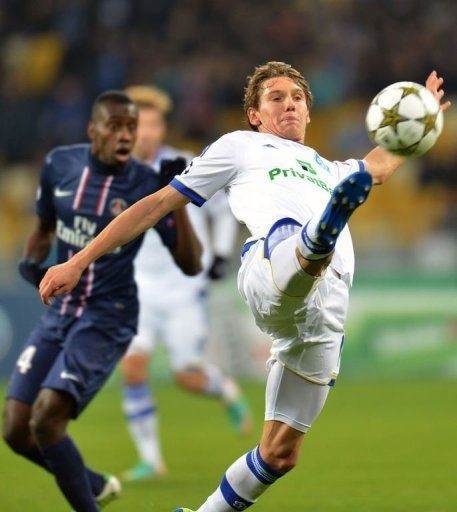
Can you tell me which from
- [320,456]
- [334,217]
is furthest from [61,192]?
[320,456]

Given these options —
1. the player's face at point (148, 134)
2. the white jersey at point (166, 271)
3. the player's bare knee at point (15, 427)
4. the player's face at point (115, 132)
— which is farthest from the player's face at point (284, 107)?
the white jersey at point (166, 271)

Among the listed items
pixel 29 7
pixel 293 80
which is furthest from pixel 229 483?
pixel 29 7

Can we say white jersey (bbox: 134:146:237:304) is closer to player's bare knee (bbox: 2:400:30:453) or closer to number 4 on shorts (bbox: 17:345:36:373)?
number 4 on shorts (bbox: 17:345:36:373)

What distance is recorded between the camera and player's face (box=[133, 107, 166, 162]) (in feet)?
27.3

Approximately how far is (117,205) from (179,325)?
3.11m

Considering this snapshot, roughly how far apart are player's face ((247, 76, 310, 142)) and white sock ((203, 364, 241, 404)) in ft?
13.5

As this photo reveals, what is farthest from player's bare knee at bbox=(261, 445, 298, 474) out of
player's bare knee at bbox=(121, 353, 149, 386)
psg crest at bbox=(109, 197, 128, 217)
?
player's bare knee at bbox=(121, 353, 149, 386)

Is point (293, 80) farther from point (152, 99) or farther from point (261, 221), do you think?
point (152, 99)

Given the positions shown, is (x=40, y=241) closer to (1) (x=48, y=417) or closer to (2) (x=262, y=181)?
(1) (x=48, y=417)

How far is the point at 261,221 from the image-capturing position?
193 inches

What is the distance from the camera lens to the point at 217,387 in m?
9.18

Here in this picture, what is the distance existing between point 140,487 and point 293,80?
3.35 metres

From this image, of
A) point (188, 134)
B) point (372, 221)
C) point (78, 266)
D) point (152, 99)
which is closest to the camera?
point (78, 266)

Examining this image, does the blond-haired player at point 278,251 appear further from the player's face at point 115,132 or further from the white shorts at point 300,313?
the player's face at point 115,132
